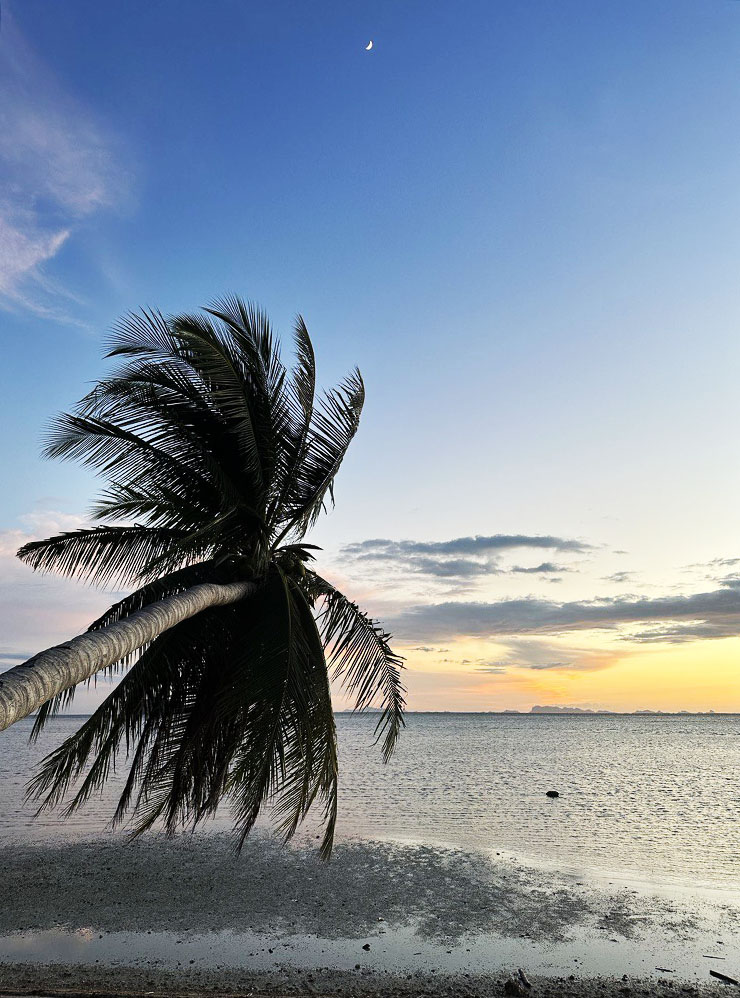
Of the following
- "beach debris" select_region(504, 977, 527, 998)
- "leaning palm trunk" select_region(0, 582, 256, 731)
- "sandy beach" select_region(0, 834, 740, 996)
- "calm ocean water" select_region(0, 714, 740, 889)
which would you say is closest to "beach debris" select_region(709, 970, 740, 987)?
"sandy beach" select_region(0, 834, 740, 996)

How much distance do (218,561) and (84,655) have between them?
344cm

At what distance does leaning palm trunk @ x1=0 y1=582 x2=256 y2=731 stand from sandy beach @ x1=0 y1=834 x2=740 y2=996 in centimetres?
430

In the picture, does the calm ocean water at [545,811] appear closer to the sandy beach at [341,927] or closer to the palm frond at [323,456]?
the sandy beach at [341,927]

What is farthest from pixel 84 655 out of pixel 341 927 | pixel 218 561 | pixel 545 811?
pixel 545 811

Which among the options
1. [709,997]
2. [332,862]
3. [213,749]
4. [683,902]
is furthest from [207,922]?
[683,902]

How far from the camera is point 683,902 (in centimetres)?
1236

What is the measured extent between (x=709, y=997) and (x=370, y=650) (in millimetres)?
5981

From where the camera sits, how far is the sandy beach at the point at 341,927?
8742 millimetres

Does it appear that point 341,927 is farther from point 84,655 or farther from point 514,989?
point 84,655

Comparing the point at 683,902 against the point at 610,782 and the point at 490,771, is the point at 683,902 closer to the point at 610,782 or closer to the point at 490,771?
the point at 610,782

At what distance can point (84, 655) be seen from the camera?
6879mm

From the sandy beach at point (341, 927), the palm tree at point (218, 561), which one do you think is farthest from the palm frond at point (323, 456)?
the sandy beach at point (341, 927)

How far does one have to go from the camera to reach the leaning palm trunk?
5777mm

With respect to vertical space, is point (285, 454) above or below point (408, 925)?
above
